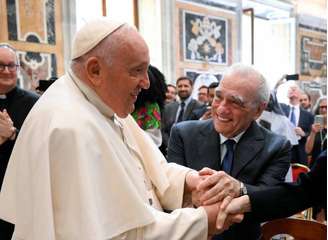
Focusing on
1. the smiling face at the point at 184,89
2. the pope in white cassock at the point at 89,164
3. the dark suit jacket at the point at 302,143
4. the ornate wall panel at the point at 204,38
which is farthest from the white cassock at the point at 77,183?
the ornate wall panel at the point at 204,38

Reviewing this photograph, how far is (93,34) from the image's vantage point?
5.16 ft

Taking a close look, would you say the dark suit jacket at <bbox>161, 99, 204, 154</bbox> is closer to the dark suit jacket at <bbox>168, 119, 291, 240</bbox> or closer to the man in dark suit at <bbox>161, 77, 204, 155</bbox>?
the man in dark suit at <bbox>161, 77, 204, 155</bbox>

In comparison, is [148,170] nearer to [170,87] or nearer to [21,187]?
[21,187]

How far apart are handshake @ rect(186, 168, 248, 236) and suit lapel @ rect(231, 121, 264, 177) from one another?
0.21 metres

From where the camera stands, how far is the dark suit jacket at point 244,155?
2.20m

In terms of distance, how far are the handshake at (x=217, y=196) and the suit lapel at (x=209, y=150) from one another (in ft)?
0.92

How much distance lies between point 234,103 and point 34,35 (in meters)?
6.36

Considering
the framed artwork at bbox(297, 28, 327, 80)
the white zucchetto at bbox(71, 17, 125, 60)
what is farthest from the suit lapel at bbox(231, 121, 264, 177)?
the framed artwork at bbox(297, 28, 327, 80)

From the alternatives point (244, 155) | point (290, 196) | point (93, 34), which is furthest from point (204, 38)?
point (93, 34)

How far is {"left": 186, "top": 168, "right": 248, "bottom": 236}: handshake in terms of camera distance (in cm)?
171

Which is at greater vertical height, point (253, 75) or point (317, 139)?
point (253, 75)

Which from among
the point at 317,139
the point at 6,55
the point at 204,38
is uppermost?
the point at 204,38

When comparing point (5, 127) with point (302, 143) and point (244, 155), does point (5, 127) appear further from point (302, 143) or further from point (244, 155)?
point (302, 143)

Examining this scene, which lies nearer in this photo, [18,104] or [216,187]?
[216,187]
